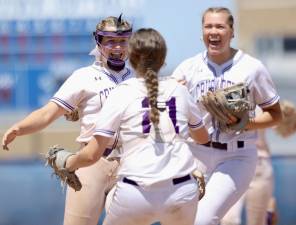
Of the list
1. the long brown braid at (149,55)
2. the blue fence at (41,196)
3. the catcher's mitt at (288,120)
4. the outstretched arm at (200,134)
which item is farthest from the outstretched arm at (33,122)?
the blue fence at (41,196)

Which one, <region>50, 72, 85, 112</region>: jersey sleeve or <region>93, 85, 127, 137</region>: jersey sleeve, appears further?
<region>50, 72, 85, 112</region>: jersey sleeve

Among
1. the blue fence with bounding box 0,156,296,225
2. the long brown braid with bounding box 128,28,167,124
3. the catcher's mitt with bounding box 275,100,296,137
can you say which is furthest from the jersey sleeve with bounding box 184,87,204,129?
the blue fence with bounding box 0,156,296,225

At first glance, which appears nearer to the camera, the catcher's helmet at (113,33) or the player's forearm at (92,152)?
the player's forearm at (92,152)

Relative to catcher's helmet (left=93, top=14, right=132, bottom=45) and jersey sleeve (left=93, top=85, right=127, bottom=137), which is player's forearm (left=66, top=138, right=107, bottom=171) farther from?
catcher's helmet (left=93, top=14, right=132, bottom=45)

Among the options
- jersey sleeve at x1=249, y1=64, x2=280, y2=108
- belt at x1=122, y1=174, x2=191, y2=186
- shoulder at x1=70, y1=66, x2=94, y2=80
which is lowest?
belt at x1=122, y1=174, x2=191, y2=186

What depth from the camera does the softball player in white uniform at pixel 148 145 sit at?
15.6 feet

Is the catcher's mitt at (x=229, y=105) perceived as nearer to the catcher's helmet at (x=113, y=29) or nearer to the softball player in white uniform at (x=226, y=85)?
the softball player in white uniform at (x=226, y=85)

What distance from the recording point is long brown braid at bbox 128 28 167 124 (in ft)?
15.7

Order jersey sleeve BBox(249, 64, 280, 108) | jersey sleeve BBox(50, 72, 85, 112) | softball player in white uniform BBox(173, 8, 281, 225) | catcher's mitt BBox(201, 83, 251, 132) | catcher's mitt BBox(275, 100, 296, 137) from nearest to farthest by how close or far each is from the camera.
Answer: jersey sleeve BBox(50, 72, 85, 112), catcher's mitt BBox(201, 83, 251, 132), softball player in white uniform BBox(173, 8, 281, 225), jersey sleeve BBox(249, 64, 280, 108), catcher's mitt BBox(275, 100, 296, 137)

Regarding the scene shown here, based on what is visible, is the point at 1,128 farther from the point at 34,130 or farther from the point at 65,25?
the point at 34,130

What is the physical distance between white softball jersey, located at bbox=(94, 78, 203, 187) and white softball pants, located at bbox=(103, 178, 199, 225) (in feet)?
0.17

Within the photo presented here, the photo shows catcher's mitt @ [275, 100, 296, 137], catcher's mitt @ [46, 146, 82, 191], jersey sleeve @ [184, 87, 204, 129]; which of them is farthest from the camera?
catcher's mitt @ [275, 100, 296, 137]

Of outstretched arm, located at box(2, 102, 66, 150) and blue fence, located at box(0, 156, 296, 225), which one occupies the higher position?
outstretched arm, located at box(2, 102, 66, 150)

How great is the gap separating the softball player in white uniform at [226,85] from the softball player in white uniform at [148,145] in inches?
44.1
